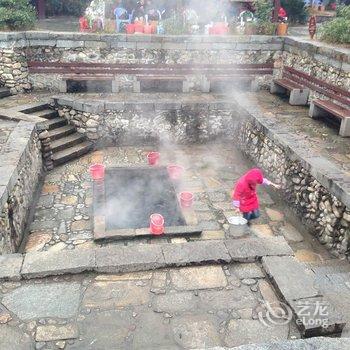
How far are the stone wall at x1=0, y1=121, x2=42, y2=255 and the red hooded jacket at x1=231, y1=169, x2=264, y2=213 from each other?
13.1 feet

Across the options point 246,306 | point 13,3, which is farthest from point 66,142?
point 246,306

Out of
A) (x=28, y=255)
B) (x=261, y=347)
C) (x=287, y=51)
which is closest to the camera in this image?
(x=261, y=347)

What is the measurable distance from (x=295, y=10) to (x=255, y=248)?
1624 cm

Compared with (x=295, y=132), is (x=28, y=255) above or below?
below

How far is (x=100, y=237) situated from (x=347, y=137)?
628 centimetres

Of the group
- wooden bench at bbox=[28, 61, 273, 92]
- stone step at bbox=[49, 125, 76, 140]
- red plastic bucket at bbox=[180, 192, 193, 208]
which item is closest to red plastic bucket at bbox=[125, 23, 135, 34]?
wooden bench at bbox=[28, 61, 273, 92]

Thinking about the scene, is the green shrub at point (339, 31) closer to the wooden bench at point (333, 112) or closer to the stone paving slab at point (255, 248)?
the wooden bench at point (333, 112)

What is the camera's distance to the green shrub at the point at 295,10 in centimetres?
1743

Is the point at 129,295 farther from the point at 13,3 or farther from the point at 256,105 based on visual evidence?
the point at 13,3

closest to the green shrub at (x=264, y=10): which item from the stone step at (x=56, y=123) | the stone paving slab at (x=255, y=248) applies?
the stone step at (x=56, y=123)

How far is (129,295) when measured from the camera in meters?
4.32

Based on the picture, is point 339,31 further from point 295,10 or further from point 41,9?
point 41,9

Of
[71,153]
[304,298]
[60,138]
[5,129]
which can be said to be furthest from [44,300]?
[60,138]

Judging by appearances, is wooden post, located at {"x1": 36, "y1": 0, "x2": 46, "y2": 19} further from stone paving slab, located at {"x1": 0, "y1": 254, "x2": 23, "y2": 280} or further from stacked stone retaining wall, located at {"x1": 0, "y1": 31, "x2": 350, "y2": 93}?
stone paving slab, located at {"x1": 0, "y1": 254, "x2": 23, "y2": 280}
